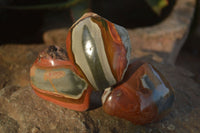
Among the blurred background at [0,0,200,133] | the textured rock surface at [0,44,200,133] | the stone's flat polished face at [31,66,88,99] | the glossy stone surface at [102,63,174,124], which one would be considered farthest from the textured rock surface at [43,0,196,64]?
the stone's flat polished face at [31,66,88,99]

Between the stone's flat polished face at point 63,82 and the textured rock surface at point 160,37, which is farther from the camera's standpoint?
the textured rock surface at point 160,37

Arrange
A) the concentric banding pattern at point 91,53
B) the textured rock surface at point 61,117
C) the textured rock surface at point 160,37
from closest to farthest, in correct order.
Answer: the concentric banding pattern at point 91,53 < the textured rock surface at point 61,117 < the textured rock surface at point 160,37

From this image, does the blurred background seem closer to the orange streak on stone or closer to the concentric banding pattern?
the orange streak on stone

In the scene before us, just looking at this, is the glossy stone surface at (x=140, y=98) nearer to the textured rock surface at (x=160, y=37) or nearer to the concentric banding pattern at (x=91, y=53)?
the concentric banding pattern at (x=91, y=53)

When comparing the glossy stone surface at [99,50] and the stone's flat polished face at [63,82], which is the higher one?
the glossy stone surface at [99,50]

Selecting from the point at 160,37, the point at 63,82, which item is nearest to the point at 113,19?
the point at 160,37

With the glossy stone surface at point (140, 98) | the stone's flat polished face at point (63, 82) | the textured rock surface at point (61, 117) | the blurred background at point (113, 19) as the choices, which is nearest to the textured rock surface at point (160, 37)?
the blurred background at point (113, 19)
